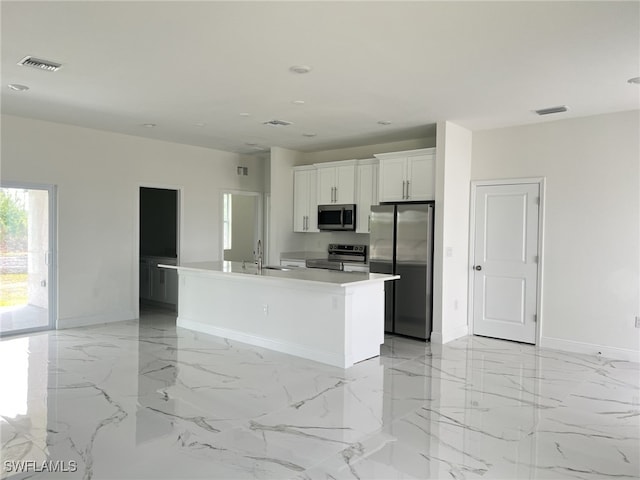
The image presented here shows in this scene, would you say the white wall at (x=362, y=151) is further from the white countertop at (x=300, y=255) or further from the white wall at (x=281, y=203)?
the white countertop at (x=300, y=255)

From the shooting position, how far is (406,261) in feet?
19.5

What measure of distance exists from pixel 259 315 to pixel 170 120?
→ 8.78 feet

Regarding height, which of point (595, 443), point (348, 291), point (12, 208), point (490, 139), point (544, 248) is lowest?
point (595, 443)

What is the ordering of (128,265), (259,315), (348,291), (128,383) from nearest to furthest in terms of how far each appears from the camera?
(128,383) → (348,291) → (259,315) → (128,265)

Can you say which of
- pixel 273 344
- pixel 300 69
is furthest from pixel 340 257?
pixel 300 69

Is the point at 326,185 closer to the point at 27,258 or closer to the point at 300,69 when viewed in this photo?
the point at 300,69

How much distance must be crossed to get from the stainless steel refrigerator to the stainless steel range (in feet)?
2.52

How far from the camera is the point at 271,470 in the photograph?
2.61 m

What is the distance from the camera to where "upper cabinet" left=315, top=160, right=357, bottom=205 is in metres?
7.04

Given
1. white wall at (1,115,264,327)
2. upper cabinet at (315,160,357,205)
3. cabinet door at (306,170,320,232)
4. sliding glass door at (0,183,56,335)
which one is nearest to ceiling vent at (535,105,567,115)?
upper cabinet at (315,160,357,205)

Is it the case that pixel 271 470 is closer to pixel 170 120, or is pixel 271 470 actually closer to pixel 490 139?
pixel 170 120

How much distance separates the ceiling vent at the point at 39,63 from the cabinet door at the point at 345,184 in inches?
165

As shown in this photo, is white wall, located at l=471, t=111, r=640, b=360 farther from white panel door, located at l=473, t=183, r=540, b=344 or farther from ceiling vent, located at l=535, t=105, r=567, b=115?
ceiling vent, located at l=535, t=105, r=567, b=115

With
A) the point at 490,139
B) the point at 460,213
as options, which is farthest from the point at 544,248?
the point at 490,139
